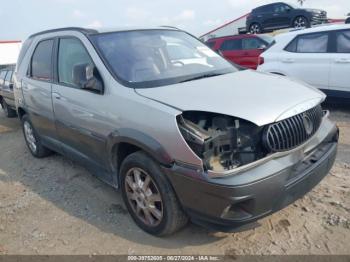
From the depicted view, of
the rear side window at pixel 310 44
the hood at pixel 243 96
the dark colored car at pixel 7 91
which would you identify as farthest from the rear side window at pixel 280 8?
the hood at pixel 243 96

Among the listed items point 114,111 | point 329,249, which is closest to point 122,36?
point 114,111

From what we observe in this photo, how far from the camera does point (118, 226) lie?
11.8 ft

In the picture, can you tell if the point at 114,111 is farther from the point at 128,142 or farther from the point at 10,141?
the point at 10,141

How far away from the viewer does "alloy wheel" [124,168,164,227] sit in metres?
3.21

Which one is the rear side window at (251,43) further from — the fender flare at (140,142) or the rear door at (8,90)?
the fender flare at (140,142)

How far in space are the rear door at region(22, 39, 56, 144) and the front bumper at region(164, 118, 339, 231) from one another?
8.01ft

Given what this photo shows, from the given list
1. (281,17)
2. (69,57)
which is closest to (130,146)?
(69,57)

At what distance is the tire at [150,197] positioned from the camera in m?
3.03

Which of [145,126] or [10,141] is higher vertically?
[145,126]

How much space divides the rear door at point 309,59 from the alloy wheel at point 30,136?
508 cm

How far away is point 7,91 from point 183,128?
7872mm

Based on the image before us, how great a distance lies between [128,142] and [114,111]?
1.12 feet

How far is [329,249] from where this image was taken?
3.00 m

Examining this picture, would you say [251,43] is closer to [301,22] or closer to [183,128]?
[301,22]
